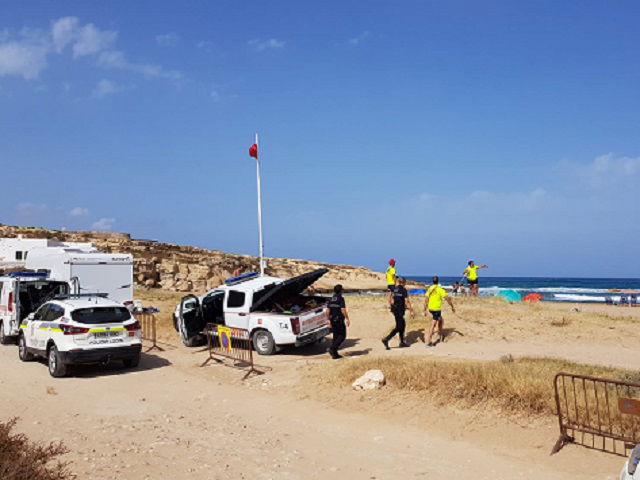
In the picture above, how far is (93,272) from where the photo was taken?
1833 centimetres

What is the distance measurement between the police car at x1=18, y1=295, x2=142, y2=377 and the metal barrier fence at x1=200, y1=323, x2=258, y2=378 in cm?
204

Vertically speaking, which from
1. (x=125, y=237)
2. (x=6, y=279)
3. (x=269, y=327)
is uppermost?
(x=125, y=237)

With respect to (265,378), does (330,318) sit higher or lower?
higher

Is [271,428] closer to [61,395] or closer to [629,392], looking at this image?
[61,395]

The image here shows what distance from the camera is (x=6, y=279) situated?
17078 millimetres

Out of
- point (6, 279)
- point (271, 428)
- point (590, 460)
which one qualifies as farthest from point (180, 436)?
point (6, 279)

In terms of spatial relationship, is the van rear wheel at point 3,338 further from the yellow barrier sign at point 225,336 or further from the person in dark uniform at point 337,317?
the person in dark uniform at point 337,317

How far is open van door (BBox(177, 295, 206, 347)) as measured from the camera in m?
16.0

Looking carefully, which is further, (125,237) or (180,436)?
(125,237)

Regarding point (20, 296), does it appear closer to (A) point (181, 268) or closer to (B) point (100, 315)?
(B) point (100, 315)

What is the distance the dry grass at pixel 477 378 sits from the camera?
8.63 metres

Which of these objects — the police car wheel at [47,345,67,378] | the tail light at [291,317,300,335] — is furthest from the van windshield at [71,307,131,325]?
the tail light at [291,317,300,335]

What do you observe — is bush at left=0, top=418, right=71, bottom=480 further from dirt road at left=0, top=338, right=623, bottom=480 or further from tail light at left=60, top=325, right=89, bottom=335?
tail light at left=60, top=325, right=89, bottom=335

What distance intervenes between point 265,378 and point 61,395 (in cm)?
429
